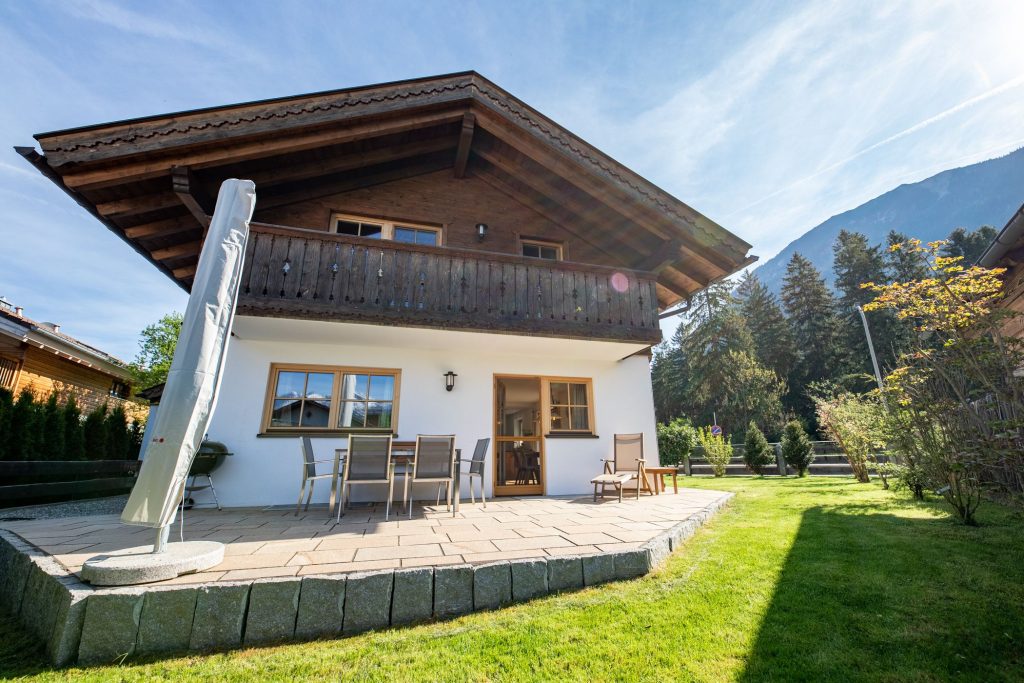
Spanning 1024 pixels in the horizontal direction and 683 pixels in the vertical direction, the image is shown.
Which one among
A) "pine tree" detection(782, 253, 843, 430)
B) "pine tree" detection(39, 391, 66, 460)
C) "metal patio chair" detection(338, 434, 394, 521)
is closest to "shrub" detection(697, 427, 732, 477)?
"metal patio chair" detection(338, 434, 394, 521)

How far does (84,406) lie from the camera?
14914 millimetres

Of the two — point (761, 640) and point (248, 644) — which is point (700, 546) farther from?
point (248, 644)

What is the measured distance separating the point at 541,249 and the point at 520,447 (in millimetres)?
4344

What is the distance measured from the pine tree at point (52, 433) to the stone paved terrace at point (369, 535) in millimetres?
4285

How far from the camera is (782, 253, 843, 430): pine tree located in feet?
109

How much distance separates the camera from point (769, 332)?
121 feet

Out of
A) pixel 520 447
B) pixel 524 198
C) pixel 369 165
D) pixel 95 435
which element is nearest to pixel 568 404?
pixel 520 447

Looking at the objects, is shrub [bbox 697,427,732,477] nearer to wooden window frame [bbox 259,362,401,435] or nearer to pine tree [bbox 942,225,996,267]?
wooden window frame [bbox 259,362,401,435]

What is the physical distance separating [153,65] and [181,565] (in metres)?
7.99

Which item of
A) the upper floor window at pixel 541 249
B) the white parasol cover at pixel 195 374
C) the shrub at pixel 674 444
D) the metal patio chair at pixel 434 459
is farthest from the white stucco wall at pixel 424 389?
the shrub at pixel 674 444

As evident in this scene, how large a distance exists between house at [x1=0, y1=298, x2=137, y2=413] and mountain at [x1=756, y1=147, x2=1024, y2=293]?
138285 millimetres

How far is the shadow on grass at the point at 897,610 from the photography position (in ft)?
6.78

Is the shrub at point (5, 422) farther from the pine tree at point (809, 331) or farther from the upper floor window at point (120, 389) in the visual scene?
the pine tree at point (809, 331)

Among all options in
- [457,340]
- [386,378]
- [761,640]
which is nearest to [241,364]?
[386,378]
